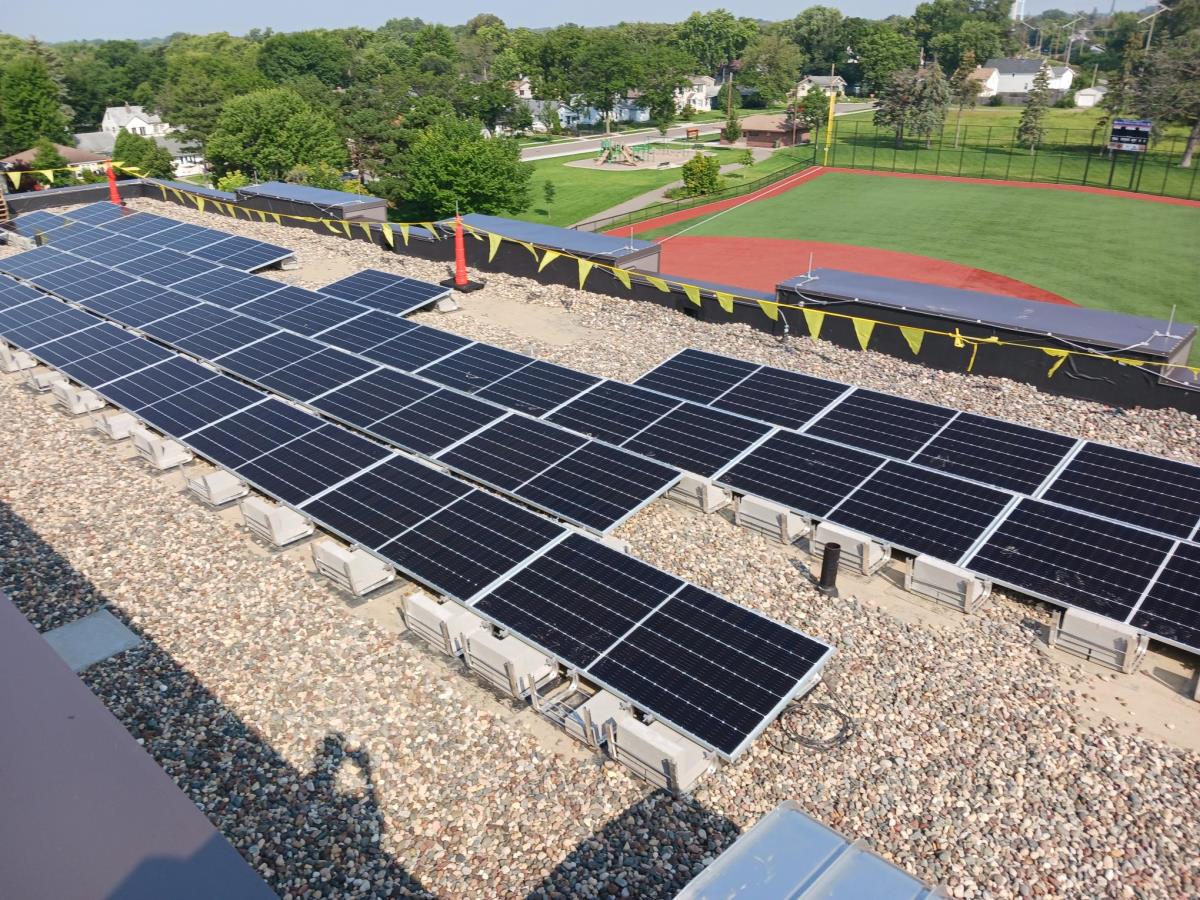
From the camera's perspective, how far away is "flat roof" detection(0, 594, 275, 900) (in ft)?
23.8

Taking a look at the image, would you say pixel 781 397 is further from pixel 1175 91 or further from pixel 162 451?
pixel 1175 91

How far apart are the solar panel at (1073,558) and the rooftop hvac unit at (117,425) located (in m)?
19.4

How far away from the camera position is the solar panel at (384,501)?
14789 millimetres

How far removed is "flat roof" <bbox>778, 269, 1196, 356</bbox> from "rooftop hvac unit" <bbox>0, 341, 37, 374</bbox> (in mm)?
23687

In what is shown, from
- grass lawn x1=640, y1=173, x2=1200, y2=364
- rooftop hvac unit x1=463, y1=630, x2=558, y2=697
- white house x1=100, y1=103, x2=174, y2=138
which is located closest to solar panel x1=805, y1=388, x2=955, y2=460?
rooftop hvac unit x1=463, y1=630, x2=558, y2=697

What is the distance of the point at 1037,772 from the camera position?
35.4ft

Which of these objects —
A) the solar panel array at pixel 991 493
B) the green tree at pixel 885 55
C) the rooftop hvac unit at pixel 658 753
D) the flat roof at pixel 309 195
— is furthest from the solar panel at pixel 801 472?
the green tree at pixel 885 55

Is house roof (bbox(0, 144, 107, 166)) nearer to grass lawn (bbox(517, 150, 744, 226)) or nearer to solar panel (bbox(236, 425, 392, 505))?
grass lawn (bbox(517, 150, 744, 226))

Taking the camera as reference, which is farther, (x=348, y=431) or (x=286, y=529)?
(x=348, y=431)

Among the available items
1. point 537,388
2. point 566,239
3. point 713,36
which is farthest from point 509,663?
point 713,36

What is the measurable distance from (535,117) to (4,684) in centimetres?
14102

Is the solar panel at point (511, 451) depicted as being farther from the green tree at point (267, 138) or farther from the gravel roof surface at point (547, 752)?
the green tree at point (267, 138)

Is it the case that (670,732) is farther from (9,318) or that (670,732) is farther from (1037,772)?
(9,318)

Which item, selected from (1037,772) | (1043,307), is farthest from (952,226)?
(1037,772)
